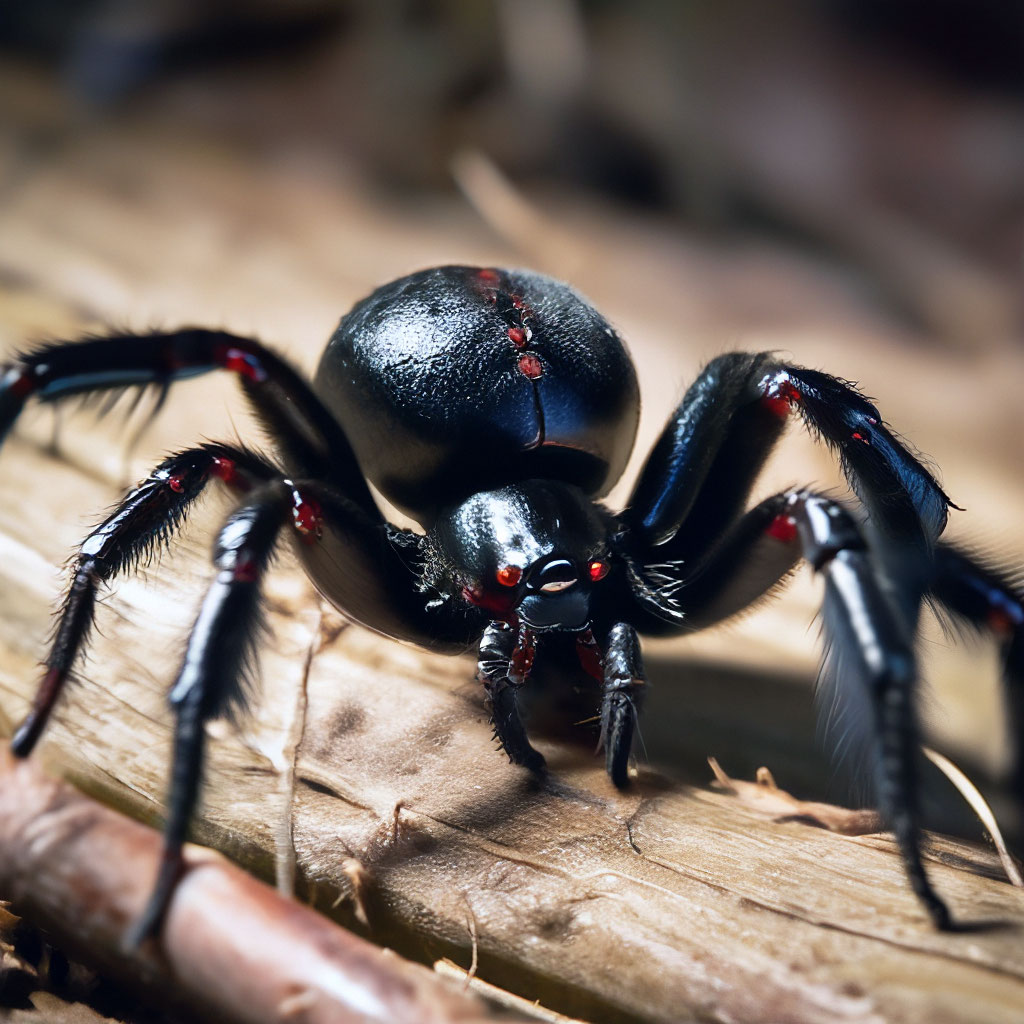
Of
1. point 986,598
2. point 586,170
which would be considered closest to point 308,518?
point 986,598

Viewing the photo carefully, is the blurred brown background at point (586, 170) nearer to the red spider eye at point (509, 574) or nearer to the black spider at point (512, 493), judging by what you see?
the black spider at point (512, 493)

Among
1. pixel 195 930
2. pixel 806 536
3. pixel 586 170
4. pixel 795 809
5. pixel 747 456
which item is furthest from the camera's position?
pixel 586 170

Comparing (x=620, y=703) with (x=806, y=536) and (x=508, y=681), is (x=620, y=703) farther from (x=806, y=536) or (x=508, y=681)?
(x=806, y=536)

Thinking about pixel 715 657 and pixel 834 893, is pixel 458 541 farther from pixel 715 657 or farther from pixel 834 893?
pixel 715 657

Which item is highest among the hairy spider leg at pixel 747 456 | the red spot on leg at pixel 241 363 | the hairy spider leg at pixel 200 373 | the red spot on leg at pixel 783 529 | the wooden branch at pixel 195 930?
the hairy spider leg at pixel 747 456

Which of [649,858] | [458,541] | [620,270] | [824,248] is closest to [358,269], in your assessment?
[620,270]

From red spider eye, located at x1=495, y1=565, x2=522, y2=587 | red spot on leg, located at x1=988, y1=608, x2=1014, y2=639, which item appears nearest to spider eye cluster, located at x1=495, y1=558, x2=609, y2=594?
Result: red spider eye, located at x1=495, y1=565, x2=522, y2=587

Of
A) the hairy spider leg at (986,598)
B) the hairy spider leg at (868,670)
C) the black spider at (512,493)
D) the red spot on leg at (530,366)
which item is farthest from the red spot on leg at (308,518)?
the hairy spider leg at (986,598)
